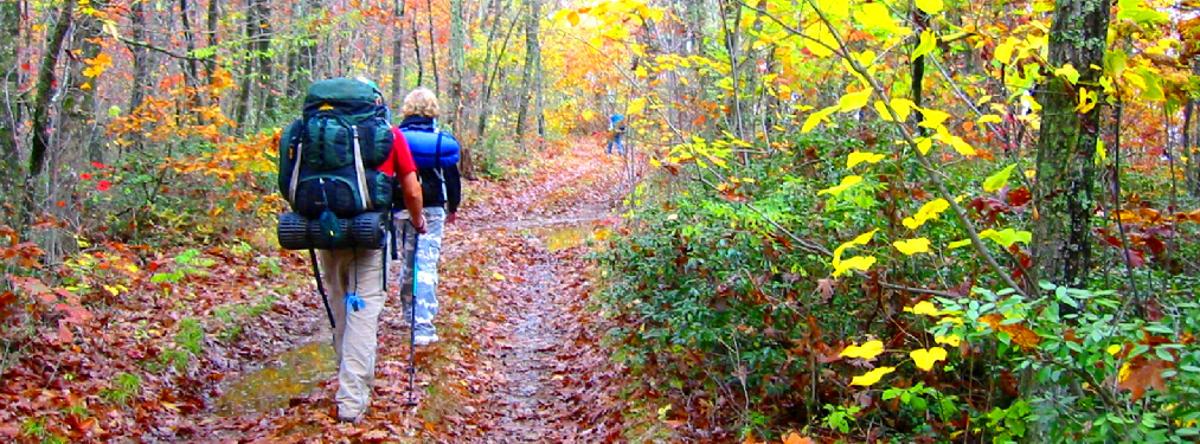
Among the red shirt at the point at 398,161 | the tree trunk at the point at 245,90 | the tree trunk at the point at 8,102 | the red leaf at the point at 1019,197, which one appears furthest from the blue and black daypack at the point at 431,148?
the tree trunk at the point at 245,90

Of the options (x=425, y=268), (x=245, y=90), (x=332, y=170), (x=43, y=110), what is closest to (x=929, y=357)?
(x=332, y=170)

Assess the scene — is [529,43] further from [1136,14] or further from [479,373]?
[1136,14]

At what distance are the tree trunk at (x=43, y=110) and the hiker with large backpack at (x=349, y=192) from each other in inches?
83.4

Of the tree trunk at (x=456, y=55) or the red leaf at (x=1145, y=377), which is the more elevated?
the tree trunk at (x=456, y=55)

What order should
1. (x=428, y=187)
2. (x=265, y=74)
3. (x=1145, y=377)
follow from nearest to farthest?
(x=1145, y=377)
(x=428, y=187)
(x=265, y=74)

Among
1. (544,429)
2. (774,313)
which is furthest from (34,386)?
(774,313)

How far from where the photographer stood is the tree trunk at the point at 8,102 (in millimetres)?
6367

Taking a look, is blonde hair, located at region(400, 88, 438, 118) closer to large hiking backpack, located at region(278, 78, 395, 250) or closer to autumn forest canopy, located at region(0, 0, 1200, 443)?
autumn forest canopy, located at region(0, 0, 1200, 443)

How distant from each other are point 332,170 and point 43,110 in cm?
266

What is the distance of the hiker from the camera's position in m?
7.27

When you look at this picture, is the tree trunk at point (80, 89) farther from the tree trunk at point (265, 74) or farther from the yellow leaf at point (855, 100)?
the yellow leaf at point (855, 100)

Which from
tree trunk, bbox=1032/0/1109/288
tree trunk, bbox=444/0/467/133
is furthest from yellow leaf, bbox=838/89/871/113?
tree trunk, bbox=444/0/467/133

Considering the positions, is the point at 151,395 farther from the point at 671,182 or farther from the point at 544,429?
the point at 671,182

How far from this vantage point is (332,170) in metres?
5.46
